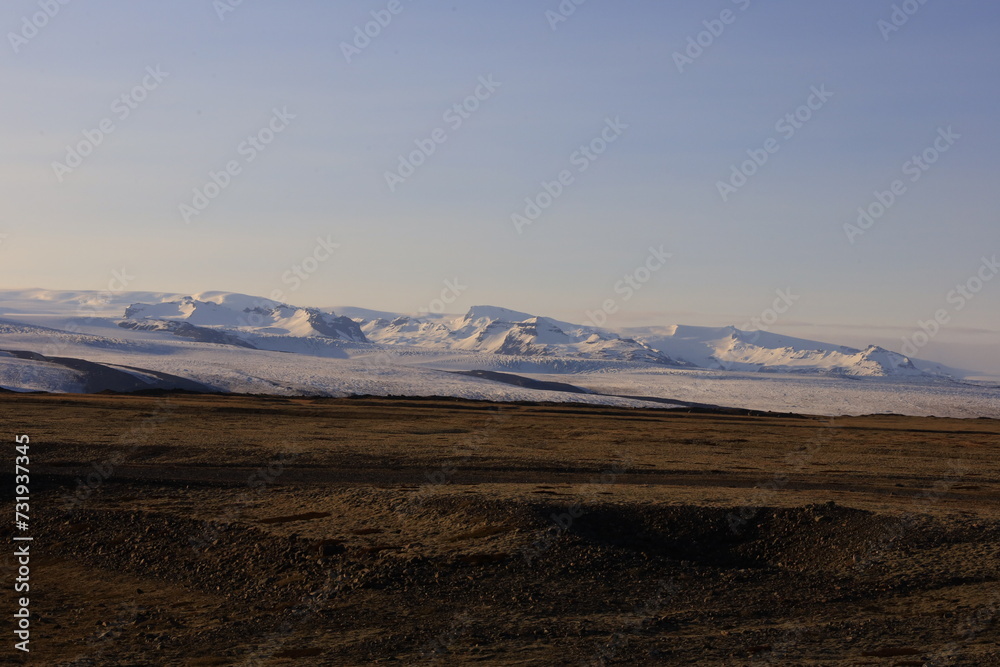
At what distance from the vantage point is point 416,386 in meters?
102

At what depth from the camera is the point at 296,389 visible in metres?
90.7

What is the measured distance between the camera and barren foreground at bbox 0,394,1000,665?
10344 mm

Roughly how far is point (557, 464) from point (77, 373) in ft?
245

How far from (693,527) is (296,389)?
79768 mm

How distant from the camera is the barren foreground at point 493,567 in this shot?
10344 mm

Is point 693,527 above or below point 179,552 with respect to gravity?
above

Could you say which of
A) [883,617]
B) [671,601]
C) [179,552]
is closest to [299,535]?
[179,552]

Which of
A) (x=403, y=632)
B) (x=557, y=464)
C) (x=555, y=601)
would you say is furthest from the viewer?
(x=557, y=464)

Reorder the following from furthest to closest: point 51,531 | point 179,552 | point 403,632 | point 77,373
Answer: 1. point 77,373
2. point 51,531
3. point 179,552
4. point 403,632

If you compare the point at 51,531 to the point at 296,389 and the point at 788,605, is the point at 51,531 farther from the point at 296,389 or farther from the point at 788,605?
the point at 296,389

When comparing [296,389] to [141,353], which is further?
[141,353]

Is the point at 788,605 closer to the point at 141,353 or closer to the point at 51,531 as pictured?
the point at 51,531

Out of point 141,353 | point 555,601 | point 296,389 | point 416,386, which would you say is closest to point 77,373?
point 296,389

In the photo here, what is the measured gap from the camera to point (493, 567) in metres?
13.0
